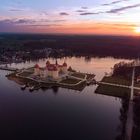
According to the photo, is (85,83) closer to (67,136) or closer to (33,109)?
(33,109)

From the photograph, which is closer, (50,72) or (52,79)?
(52,79)

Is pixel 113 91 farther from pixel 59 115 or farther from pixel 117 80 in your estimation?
pixel 59 115

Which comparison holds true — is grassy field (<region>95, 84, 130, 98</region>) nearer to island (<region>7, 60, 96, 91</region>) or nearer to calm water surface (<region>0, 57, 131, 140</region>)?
calm water surface (<region>0, 57, 131, 140</region>)

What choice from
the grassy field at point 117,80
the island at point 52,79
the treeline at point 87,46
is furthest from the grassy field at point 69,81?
the treeline at point 87,46

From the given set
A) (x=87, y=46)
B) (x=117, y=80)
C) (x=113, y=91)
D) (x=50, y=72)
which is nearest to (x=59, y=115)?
(x=113, y=91)

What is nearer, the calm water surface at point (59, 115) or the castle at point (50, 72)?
the calm water surface at point (59, 115)

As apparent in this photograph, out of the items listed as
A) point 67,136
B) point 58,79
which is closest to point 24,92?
point 58,79

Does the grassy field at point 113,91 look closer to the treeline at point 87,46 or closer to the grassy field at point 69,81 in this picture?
the grassy field at point 69,81
